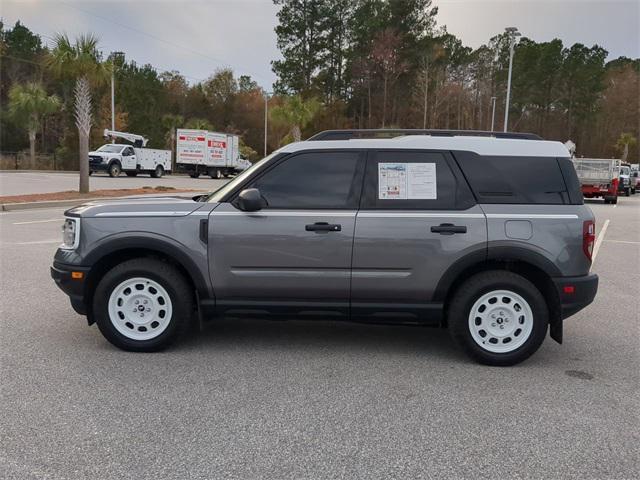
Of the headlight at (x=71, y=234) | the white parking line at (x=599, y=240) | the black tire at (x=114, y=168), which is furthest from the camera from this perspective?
the black tire at (x=114, y=168)

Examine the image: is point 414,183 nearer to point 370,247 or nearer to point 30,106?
point 370,247

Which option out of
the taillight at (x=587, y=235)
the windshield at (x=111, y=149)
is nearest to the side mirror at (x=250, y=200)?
the taillight at (x=587, y=235)

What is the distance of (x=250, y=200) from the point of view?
448cm

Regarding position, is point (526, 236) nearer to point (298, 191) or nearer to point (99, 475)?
point (298, 191)

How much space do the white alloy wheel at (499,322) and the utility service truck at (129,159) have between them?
31.8 m

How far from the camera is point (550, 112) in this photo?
75.2 meters

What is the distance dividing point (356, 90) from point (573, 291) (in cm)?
6002

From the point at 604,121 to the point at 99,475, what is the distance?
8178cm

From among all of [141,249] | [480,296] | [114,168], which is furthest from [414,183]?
[114,168]

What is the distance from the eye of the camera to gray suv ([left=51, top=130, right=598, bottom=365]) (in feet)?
14.8

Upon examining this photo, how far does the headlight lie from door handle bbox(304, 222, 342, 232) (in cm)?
194

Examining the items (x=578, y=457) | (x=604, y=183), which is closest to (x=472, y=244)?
(x=578, y=457)

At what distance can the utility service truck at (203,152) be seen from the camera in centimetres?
4038

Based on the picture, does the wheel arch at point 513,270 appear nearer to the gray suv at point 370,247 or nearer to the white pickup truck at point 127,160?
the gray suv at point 370,247
